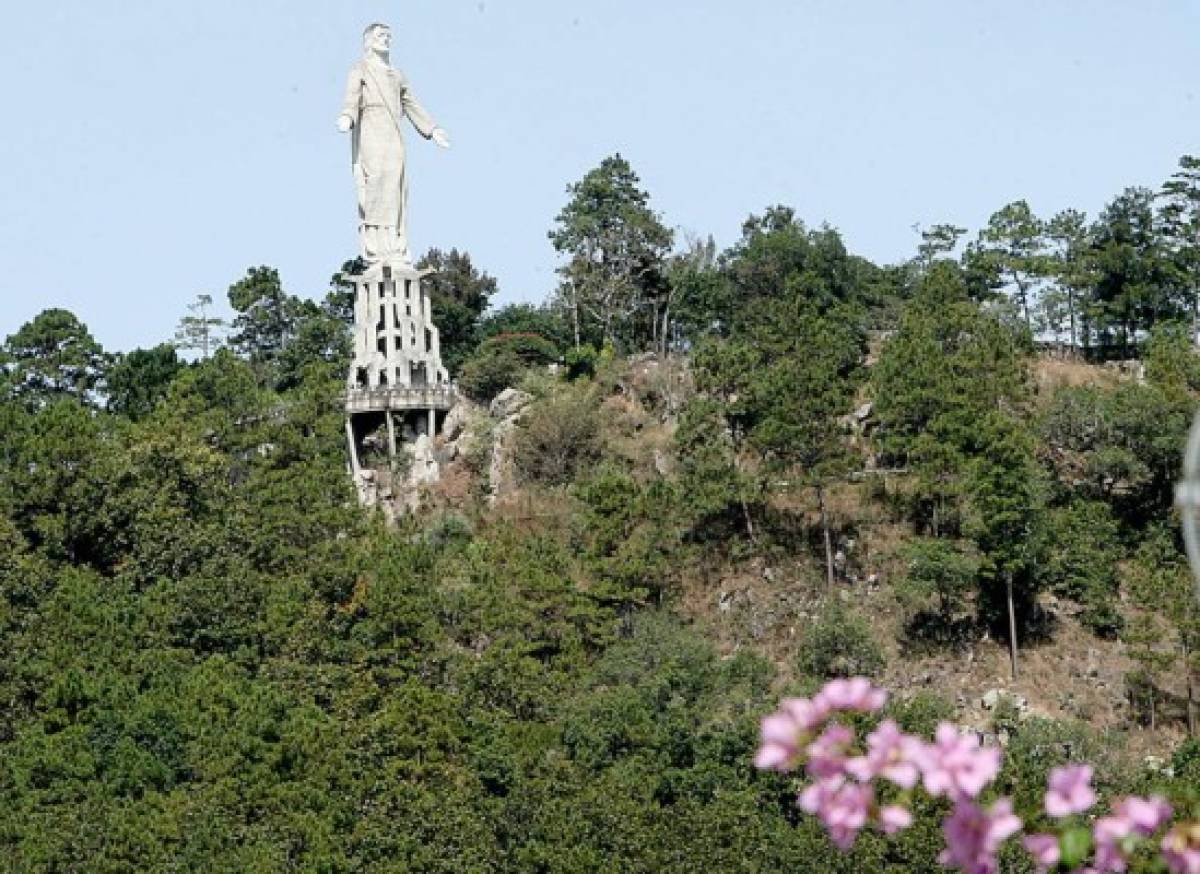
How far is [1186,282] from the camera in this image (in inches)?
1543

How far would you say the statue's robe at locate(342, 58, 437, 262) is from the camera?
39.1 meters

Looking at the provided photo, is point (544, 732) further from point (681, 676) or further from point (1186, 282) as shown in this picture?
point (1186, 282)

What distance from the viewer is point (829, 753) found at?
508cm

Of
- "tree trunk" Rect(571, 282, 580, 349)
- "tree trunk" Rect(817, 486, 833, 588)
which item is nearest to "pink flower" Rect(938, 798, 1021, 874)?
"tree trunk" Rect(817, 486, 833, 588)

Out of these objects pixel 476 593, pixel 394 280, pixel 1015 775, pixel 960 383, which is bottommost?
pixel 1015 775

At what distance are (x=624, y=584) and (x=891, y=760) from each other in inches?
1003

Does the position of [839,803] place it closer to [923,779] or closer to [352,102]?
[923,779]

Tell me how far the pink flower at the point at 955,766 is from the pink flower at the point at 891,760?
30mm

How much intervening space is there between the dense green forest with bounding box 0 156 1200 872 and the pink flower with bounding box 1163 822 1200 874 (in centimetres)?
1864

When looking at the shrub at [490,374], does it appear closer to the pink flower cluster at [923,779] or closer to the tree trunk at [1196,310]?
the tree trunk at [1196,310]

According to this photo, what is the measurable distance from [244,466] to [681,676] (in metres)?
10.6

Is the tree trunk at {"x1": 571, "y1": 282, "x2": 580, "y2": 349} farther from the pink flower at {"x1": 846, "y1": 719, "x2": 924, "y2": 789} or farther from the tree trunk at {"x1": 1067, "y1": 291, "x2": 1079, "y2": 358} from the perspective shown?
the pink flower at {"x1": 846, "y1": 719, "x2": 924, "y2": 789}

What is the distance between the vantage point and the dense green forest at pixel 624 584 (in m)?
25.2

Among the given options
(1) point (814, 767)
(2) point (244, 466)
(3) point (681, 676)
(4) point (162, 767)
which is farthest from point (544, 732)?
(1) point (814, 767)
